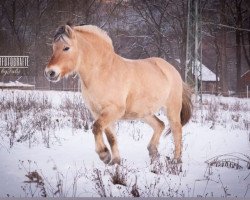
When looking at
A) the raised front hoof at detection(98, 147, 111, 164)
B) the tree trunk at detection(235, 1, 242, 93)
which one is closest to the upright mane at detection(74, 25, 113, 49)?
the raised front hoof at detection(98, 147, 111, 164)

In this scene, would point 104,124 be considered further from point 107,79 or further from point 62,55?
point 62,55

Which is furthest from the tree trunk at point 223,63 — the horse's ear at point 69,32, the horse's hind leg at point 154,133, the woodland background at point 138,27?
the horse's ear at point 69,32

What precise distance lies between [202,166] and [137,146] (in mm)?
772

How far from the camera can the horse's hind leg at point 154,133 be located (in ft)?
12.5

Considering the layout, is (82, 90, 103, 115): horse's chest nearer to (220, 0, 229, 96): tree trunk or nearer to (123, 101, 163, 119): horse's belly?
(123, 101, 163, 119): horse's belly

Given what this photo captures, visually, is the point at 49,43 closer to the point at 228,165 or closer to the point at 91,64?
the point at 91,64

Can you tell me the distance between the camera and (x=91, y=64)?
3.67 m

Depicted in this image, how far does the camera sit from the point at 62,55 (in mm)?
3258

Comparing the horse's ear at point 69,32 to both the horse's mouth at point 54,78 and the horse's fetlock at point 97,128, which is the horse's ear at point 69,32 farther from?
the horse's fetlock at point 97,128

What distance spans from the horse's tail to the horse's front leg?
1077 mm

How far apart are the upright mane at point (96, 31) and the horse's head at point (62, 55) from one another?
14cm

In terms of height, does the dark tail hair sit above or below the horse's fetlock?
above

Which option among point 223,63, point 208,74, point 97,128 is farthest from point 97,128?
point 223,63

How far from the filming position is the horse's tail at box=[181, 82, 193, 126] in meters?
4.52
